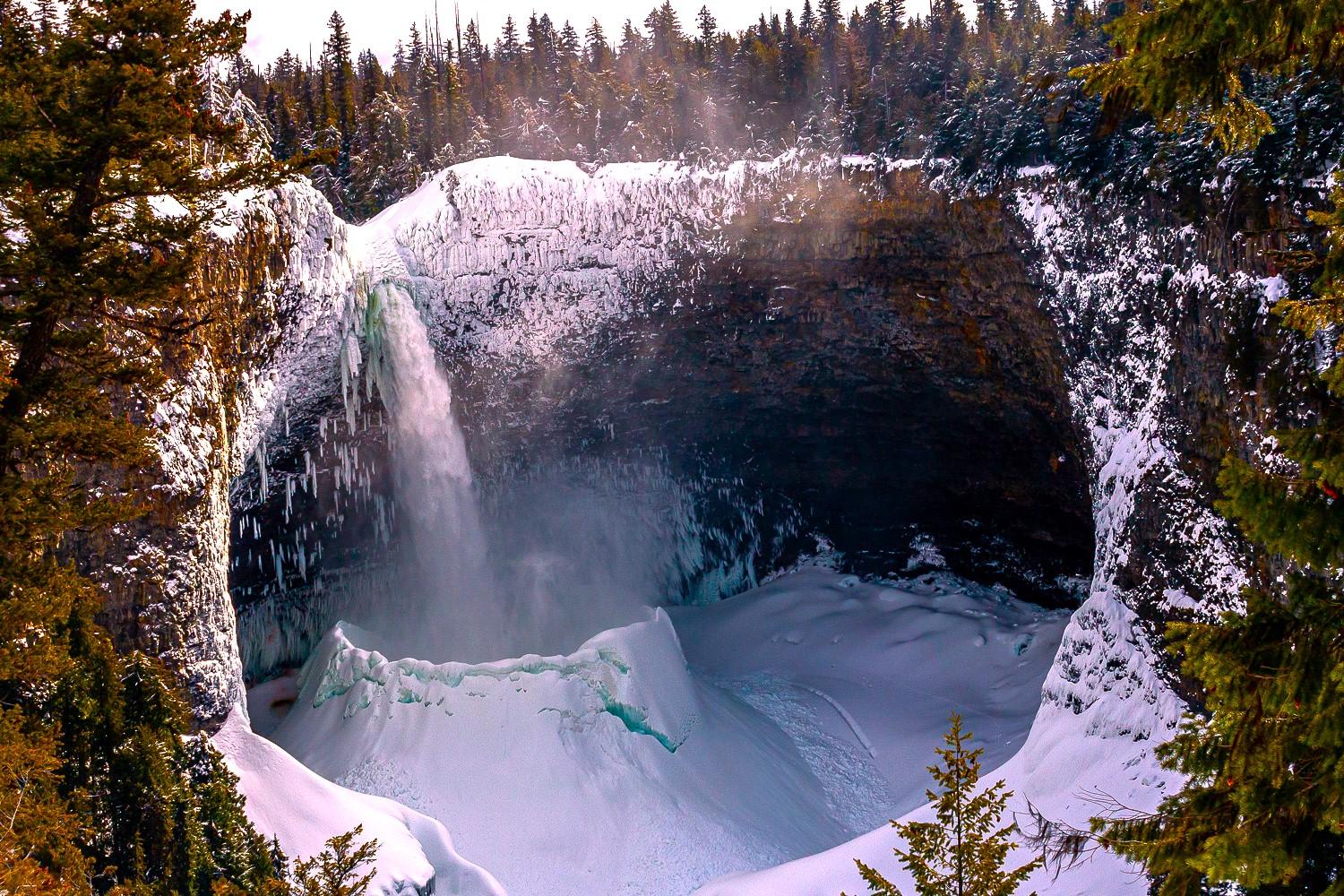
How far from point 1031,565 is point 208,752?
1939 centimetres

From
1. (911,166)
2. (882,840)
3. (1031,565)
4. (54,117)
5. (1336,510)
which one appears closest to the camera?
(1336,510)

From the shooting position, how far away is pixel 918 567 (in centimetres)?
2919

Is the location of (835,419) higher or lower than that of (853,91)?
lower

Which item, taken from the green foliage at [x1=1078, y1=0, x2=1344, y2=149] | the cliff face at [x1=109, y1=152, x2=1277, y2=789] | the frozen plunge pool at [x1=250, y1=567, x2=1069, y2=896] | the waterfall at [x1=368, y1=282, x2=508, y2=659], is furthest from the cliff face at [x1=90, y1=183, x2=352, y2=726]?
the green foliage at [x1=1078, y1=0, x2=1344, y2=149]

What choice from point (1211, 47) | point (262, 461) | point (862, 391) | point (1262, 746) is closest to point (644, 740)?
point (262, 461)

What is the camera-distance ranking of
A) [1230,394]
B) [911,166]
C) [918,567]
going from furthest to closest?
1. [918,567]
2. [911,166]
3. [1230,394]

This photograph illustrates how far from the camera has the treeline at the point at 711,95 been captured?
2231 cm

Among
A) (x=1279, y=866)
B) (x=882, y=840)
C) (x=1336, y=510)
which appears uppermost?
(x=1336, y=510)

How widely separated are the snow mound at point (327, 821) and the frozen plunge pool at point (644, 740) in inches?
66.7

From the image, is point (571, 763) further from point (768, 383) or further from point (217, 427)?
point (768, 383)

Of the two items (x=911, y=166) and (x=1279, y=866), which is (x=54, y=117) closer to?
(x=1279, y=866)

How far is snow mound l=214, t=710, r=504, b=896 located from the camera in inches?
619

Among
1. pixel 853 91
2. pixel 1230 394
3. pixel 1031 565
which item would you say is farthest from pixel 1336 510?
pixel 1031 565

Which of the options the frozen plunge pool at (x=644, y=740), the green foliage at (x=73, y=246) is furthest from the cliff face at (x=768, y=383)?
the green foliage at (x=73, y=246)
